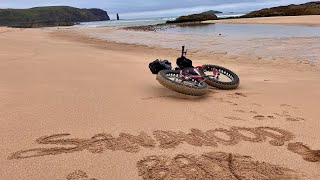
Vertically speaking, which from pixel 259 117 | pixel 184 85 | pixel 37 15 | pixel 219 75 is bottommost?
pixel 37 15

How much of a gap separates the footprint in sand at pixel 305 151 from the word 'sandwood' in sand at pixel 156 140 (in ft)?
0.58

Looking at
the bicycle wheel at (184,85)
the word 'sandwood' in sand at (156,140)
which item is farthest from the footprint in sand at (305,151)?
the bicycle wheel at (184,85)

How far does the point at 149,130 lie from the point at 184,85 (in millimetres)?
2050

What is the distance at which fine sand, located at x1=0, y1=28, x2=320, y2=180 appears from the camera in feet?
12.2

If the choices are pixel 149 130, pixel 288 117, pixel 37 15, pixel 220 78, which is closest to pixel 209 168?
pixel 149 130

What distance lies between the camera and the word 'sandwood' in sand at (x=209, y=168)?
3.62m

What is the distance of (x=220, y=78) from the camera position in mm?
8539

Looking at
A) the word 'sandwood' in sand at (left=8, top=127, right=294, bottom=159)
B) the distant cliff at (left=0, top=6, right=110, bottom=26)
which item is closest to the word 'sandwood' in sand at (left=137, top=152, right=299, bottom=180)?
the word 'sandwood' in sand at (left=8, top=127, right=294, bottom=159)

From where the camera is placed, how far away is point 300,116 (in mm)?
5691

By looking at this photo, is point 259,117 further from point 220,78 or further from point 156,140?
point 220,78

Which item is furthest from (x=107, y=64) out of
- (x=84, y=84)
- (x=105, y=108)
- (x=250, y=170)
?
(x=250, y=170)

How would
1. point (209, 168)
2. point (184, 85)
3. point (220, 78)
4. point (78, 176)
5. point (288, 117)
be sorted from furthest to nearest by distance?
point (220, 78) → point (184, 85) → point (288, 117) → point (209, 168) → point (78, 176)

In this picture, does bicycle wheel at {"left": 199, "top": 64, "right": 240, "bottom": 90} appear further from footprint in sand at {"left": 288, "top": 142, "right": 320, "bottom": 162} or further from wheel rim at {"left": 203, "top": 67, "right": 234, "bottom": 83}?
footprint in sand at {"left": 288, "top": 142, "right": 320, "bottom": 162}

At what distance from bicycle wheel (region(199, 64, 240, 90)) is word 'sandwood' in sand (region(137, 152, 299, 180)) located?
12.6 ft
